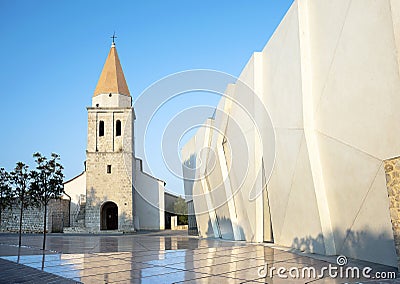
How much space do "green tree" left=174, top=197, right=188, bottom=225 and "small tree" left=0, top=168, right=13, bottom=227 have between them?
576 inches

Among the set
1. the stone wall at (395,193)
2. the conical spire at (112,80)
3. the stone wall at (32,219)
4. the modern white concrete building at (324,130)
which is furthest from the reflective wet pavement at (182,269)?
the conical spire at (112,80)

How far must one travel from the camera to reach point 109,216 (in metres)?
32.1

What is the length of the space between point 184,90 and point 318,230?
7178 mm

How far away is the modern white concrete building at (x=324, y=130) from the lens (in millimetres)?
6547

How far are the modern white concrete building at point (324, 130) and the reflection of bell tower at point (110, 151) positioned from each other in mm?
16749

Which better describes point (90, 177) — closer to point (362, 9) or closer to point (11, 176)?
point (11, 176)

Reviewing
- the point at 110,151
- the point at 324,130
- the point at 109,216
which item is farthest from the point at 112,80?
the point at 324,130

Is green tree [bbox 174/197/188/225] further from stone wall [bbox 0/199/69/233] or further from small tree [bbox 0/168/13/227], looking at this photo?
small tree [bbox 0/168/13/227]

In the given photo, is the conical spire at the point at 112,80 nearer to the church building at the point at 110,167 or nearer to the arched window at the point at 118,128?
the church building at the point at 110,167

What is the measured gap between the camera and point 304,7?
914 cm

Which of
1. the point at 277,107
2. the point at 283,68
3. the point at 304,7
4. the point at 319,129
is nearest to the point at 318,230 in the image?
the point at 319,129

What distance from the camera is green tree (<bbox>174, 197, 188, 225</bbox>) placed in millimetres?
35391

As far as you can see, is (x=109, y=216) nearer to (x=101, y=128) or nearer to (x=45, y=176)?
(x=101, y=128)

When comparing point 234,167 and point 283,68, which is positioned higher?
point 283,68
